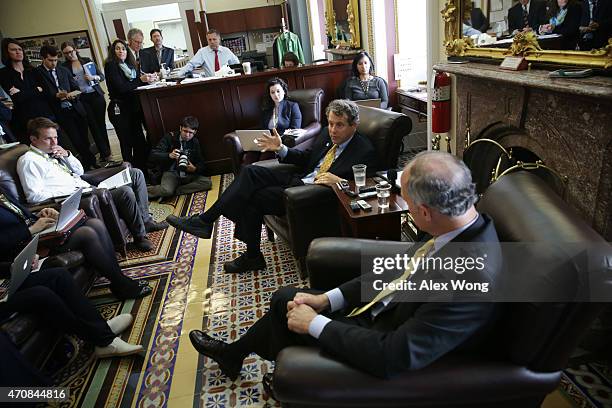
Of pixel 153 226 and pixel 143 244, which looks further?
pixel 153 226

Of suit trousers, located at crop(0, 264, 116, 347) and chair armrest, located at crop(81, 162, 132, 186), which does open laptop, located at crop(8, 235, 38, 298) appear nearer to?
suit trousers, located at crop(0, 264, 116, 347)

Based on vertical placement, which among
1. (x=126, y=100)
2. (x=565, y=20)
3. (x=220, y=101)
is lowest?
(x=220, y=101)

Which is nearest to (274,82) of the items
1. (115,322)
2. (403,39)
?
(403,39)

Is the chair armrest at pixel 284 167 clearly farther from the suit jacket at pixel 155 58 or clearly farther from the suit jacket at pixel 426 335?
the suit jacket at pixel 155 58

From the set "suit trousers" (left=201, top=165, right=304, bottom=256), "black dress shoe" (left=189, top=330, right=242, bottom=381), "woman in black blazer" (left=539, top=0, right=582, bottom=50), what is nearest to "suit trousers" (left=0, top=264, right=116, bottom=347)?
"black dress shoe" (left=189, top=330, right=242, bottom=381)

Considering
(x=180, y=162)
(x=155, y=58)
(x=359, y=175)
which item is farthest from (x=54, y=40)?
(x=359, y=175)

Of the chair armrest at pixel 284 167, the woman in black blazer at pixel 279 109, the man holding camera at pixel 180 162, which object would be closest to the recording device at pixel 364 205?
the chair armrest at pixel 284 167

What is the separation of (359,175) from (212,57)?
12.3ft

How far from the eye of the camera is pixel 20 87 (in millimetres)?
4234

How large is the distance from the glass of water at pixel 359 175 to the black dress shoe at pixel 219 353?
3.36ft

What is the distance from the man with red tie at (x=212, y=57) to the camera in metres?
5.07

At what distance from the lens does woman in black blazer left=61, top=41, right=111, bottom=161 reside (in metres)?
5.07

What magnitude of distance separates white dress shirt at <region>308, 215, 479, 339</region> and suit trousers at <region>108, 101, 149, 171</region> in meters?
4.20

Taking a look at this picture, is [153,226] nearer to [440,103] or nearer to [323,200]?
[323,200]
